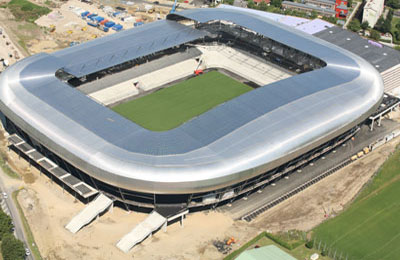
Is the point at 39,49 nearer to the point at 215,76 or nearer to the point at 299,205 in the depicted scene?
the point at 215,76

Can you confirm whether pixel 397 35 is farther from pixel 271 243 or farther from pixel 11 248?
pixel 11 248

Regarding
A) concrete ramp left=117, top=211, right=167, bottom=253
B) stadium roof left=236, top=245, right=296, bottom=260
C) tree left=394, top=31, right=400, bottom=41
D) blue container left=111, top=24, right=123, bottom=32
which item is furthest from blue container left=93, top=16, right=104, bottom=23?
stadium roof left=236, top=245, right=296, bottom=260

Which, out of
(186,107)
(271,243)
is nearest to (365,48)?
(186,107)

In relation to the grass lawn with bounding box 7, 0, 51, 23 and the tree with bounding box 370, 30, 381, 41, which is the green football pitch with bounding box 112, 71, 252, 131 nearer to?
the tree with bounding box 370, 30, 381, 41

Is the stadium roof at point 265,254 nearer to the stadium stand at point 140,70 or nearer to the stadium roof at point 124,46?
the stadium roof at point 124,46

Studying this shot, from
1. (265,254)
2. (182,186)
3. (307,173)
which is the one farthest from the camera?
(307,173)

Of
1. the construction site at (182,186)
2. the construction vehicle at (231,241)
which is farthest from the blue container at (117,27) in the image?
the construction vehicle at (231,241)
